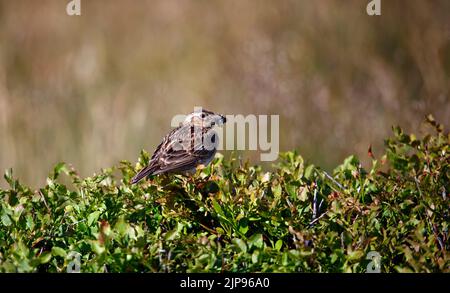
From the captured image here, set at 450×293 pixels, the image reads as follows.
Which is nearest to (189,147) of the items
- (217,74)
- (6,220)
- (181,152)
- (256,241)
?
(181,152)

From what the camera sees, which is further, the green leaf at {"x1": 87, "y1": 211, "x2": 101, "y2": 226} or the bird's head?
the bird's head

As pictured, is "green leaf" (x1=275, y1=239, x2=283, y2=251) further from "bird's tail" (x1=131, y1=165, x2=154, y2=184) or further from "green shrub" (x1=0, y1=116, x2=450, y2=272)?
"bird's tail" (x1=131, y1=165, x2=154, y2=184)

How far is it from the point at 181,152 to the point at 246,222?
201 cm

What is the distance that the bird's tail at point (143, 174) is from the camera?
15.8ft

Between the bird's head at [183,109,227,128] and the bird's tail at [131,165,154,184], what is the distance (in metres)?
1.32

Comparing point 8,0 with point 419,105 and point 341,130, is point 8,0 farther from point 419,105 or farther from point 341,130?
point 419,105

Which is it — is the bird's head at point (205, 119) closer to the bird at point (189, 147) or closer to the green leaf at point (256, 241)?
the bird at point (189, 147)

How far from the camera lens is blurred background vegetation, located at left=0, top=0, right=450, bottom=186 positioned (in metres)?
7.88

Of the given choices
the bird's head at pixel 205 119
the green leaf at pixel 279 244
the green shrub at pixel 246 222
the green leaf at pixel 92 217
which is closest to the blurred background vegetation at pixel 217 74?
the bird's head at pixel 205 119

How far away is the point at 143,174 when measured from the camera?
5004 millimetres

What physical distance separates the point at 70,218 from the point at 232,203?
41.1 inches

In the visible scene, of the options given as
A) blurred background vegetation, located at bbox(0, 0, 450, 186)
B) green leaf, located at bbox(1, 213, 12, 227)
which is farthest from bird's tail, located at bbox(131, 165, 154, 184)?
blurred background vegetation, located at bbox(0, 0, 450, 186)

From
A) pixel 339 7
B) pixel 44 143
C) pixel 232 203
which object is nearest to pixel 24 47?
pixel 44 143

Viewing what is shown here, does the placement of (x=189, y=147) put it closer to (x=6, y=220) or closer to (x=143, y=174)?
(x=143, y=174)
